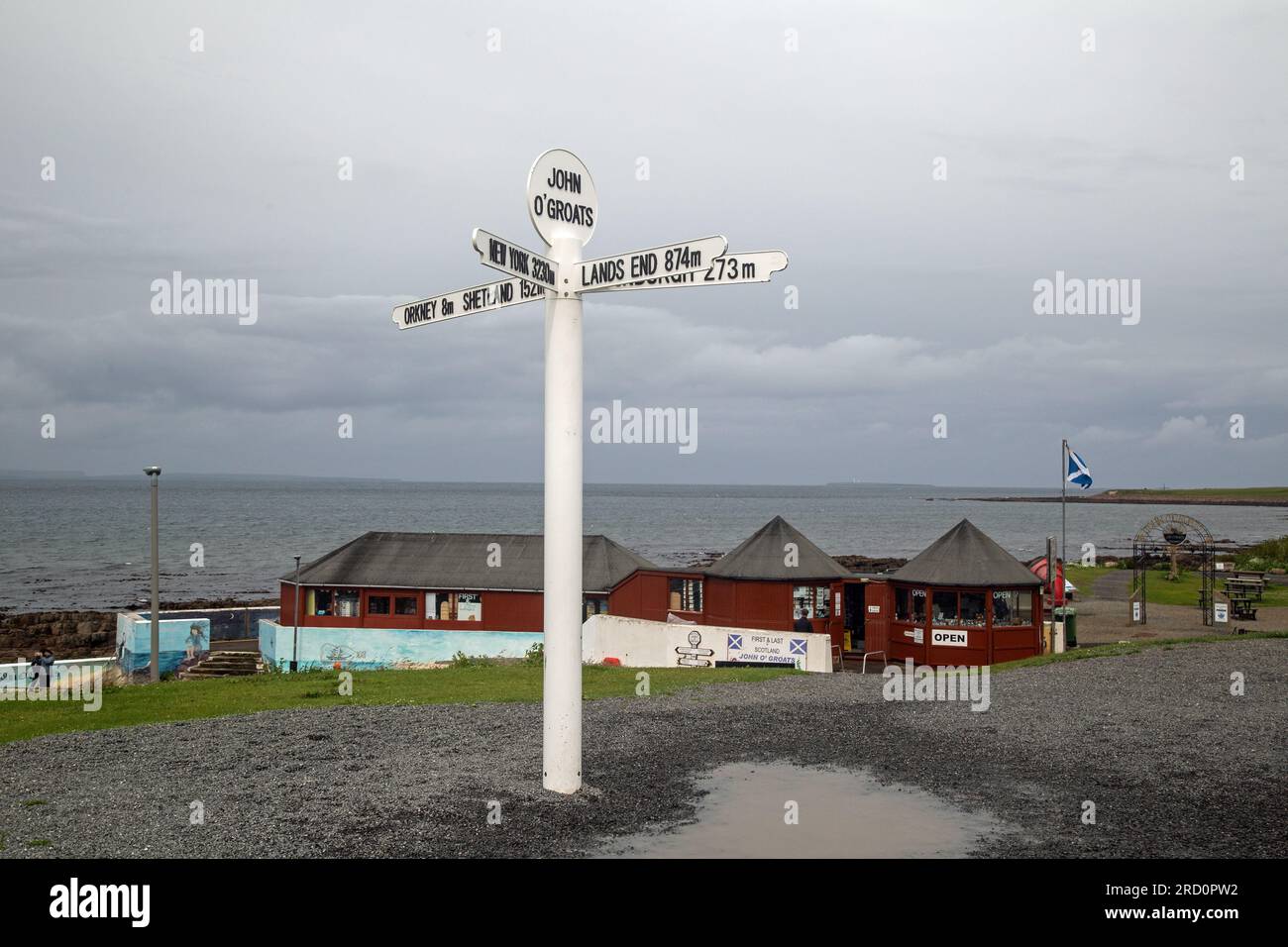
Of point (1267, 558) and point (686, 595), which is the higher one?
point (686, 595)

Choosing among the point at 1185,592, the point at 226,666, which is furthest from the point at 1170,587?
the point at 226,666

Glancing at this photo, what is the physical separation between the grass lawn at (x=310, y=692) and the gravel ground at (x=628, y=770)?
35.7 inches

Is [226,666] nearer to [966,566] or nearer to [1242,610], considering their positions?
[966,566]

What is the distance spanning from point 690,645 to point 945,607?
21.0ft

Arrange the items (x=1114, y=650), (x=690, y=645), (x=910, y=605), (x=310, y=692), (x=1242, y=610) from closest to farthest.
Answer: (x=310, y=692) → (x=1114, y=650) → (x=690, y=645) → (x=910, y=605) → (x=1242, y=610)

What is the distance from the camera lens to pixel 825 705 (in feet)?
51.4

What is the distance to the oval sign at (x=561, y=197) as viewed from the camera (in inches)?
393

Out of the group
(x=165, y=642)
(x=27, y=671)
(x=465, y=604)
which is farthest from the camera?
(x=165, y=642)

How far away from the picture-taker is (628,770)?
37.7 ft

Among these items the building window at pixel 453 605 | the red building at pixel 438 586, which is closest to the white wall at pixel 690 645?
the red building at pixel 438 586

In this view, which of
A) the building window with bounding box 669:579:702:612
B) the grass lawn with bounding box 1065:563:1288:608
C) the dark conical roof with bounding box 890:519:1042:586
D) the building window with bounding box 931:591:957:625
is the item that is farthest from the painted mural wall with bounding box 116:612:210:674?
the grass lawn with bounding box 1065:563:1288:608

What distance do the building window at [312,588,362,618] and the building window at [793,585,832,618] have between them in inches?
590
